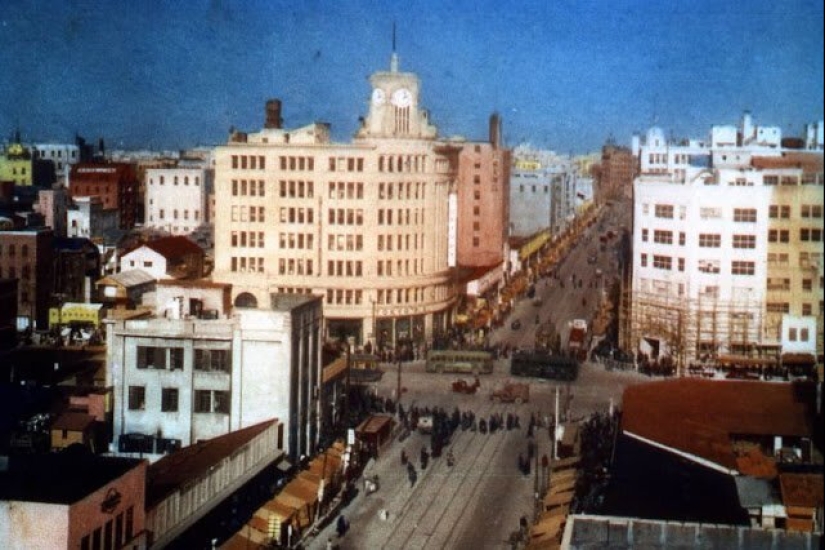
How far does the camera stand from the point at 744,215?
129 ft

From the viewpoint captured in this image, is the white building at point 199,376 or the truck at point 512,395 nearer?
the white building at point 199,376

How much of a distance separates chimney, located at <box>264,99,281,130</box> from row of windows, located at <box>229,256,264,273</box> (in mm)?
10259

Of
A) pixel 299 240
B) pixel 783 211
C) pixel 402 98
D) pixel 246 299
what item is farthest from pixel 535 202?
pixel 783 211

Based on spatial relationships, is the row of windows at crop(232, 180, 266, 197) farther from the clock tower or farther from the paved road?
the paved road

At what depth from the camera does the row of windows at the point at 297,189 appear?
150 feet

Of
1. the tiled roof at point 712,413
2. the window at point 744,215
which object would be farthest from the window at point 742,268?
the tiled roof at point 712,413

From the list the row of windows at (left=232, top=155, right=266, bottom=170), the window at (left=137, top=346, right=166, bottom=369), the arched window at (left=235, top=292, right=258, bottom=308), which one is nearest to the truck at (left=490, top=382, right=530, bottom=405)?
the window at (left=137, top=346, right=166, bottom=369)

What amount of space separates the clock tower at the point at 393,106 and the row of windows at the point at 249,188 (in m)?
5.38

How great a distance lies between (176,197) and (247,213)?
2946cm

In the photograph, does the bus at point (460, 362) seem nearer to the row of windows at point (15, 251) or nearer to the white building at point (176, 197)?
the row of windows at point (15, 251)

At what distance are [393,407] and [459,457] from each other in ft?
17.9

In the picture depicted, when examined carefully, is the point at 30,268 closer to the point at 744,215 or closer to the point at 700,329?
the point at 700,329

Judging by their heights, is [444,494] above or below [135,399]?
below

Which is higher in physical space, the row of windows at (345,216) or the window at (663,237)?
the row of windows at (345,216)
